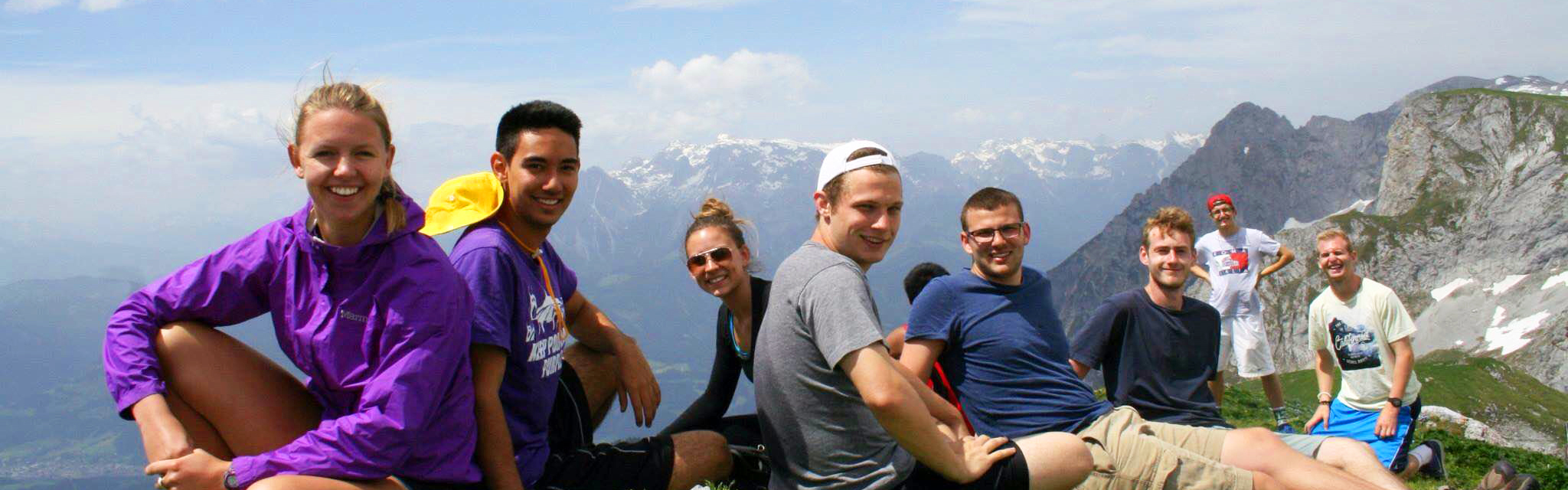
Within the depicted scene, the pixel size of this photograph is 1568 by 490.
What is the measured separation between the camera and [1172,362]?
309 inches

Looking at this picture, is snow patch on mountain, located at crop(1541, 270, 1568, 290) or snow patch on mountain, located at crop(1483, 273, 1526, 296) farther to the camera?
snow patch on mountain, located at crop(1483, 273, 1526, 296)

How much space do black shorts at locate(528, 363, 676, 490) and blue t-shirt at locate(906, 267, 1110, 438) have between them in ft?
6.56

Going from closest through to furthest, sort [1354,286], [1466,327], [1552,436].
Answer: [1354,286] → [1552,436] → [1466,327]

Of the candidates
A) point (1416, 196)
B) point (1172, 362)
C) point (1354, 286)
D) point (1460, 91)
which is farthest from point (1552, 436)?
point (1460, 91)

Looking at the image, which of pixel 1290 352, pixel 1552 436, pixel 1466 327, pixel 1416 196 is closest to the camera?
pixel 1552 436

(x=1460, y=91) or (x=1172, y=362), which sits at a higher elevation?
(x=1460, y=91)

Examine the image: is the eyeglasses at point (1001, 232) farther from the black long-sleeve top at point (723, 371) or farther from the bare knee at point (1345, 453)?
the bare knee at point (1345, 453)

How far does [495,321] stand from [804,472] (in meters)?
1.97

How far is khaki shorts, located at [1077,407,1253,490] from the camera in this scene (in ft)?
18.7

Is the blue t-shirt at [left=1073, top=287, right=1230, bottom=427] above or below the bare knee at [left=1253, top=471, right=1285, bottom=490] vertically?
above

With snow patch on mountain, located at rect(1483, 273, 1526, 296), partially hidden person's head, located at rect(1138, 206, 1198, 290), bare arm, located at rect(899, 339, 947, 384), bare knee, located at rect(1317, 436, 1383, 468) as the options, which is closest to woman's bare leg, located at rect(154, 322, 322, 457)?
bare arm, located at rect(899, 339, 947, 384)

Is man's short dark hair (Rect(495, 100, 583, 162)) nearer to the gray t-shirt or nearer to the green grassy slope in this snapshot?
the gray t-shirt

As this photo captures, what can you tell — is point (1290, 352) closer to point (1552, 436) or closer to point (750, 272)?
point (1552, 436)

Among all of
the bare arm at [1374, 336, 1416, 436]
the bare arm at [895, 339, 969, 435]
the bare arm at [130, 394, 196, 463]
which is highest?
the bare arm at [130, 394, 196, 463]
